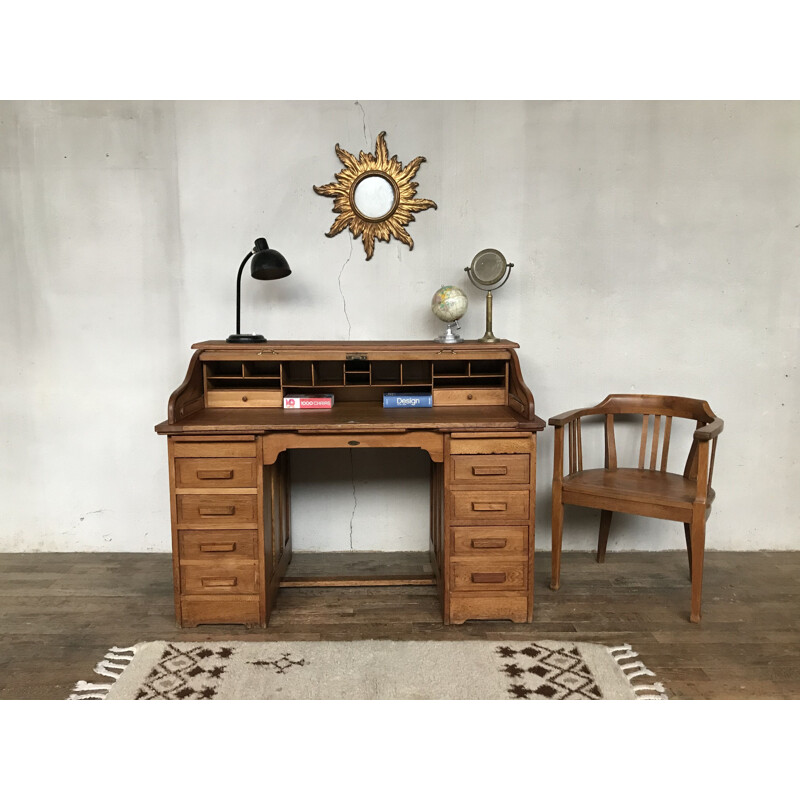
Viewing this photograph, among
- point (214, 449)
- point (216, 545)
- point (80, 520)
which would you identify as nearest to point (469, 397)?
point (214, 449)

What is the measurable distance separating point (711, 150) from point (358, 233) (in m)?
1.85

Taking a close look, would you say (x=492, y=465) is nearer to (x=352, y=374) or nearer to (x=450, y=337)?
(x=450, y=337)

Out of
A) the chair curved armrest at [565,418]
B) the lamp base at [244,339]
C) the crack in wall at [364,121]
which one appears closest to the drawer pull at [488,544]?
the chair curved armrest at [565,418]

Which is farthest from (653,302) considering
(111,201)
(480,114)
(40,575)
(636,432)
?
(40,575)

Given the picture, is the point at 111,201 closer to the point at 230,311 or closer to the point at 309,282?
the point at 230,311

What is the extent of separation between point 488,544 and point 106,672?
1.52 meters

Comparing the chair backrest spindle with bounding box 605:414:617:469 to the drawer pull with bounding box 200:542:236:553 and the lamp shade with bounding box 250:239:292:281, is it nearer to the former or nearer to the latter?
the lamp shade with bounding box 250:239:292:281

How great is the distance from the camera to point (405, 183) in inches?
130

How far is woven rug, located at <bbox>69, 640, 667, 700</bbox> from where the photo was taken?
2240 mm

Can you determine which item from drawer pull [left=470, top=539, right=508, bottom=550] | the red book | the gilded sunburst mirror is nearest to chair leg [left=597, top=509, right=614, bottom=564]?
drawer pull [left=470, top=539, right=508, bottom=550]

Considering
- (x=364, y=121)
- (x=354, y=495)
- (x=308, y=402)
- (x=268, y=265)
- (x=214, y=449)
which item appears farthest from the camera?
(x=354, y=495)

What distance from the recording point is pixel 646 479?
3072 millimetres

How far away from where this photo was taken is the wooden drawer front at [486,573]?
8.96 ft

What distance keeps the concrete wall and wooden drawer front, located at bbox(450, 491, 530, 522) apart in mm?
813
